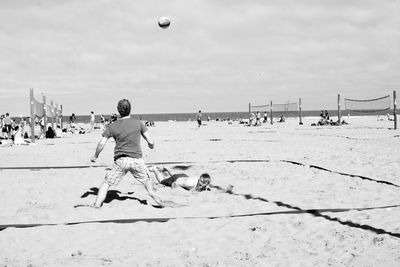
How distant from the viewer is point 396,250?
3.69 metres

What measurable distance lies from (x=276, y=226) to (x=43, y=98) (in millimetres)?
20129

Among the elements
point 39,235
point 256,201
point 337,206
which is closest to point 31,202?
point 39,235

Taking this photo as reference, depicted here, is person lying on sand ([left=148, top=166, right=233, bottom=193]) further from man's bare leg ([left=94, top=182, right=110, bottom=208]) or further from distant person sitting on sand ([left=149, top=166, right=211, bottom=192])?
man's bare leg ([left=94, top=182, right=110, bottom=208])

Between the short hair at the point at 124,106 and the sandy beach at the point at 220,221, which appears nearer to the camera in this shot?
the sandy beach at the point at 220,221

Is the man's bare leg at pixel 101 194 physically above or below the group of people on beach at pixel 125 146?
below

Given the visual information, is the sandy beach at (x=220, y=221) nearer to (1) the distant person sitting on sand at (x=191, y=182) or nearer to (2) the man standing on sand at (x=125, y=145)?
(1) the distant person sitting on sand at (x=191, y=182)

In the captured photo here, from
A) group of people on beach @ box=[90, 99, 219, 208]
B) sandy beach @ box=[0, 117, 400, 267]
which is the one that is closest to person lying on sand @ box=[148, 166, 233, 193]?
sandy beach @ box=[0, 117, 400, 267]

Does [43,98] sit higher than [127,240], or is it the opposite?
[43,98]

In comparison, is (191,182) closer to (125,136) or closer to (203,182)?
(203,182)

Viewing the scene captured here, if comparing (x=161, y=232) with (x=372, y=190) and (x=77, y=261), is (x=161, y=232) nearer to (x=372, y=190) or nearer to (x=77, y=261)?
(x=77, y=261)

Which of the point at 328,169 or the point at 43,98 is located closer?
the point at 328,169

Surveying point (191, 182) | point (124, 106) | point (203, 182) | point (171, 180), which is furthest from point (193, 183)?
point (124, 106)

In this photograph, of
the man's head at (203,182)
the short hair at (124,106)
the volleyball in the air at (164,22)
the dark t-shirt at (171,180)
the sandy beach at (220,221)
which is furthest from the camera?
the volleyball in the air at (164,22)

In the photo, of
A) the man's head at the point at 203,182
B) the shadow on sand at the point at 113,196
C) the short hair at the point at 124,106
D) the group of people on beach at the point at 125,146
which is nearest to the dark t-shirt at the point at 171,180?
the man's head at the point at 203,182
